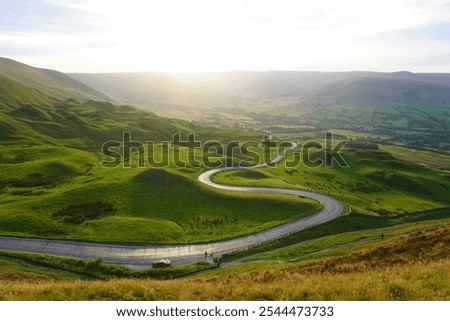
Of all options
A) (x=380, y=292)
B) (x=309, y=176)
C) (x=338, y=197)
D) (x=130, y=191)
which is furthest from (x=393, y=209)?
(x=380, y=292)

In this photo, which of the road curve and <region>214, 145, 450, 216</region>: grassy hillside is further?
<region>214, 145, 450, 216</region>: grassy hillside

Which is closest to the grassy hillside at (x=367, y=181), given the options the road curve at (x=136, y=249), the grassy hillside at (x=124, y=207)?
the grassy hillside at (x=124, y=207)

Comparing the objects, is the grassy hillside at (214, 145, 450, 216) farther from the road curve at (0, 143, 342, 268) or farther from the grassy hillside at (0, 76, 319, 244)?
the road curve at (0, 143, 342, 268)

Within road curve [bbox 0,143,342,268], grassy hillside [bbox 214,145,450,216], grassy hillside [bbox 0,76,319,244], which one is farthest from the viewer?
grassy hillside [bbox 214,145,450,216]

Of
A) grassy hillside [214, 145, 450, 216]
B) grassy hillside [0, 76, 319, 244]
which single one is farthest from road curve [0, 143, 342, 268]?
grassy hillside [214, 145, 450, 216]

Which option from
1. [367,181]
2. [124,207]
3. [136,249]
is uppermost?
[124,207]

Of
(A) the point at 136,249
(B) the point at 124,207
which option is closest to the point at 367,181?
(B) the point at 124,207

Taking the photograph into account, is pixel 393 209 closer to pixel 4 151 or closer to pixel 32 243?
pixel 32 243

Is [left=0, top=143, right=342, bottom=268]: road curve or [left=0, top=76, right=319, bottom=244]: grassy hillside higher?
[left=0, top=76, right=319, bottom=244]: grassy hillside

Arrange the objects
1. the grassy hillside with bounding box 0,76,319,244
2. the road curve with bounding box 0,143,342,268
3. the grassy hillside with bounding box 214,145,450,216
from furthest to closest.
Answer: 1. the grassy hillside with bounding box 214,145,450,216
2. the grassy hillside with bounding box 0,76,319,244
3. the road curve with bounding box 0,143,342,268

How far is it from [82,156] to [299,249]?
11444 centimetres

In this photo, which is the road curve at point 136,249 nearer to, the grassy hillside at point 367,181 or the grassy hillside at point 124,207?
the grassy hillside at point 124,207

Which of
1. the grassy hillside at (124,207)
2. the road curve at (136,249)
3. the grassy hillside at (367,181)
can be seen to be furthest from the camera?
the grassy hillside at (367,181)

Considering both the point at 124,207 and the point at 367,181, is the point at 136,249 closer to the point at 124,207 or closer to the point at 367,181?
the point at 124,207
